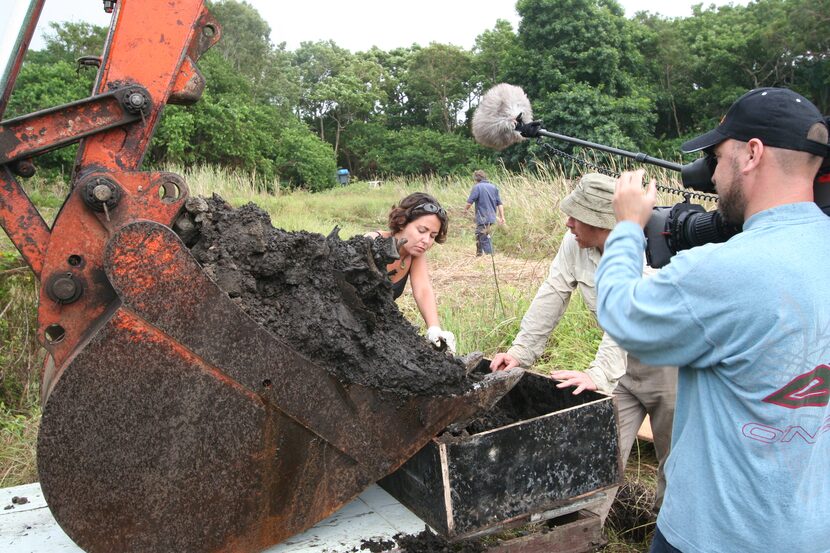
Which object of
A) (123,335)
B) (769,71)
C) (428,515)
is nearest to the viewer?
(123,335)

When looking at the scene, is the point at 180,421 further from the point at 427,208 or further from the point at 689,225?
the point at 427,208

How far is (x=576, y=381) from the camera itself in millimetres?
2855

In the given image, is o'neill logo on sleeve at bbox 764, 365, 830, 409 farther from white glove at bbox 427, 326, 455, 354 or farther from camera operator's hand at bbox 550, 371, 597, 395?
white glove at bbox 427, 326, 455, 354

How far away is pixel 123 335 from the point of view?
2020mm

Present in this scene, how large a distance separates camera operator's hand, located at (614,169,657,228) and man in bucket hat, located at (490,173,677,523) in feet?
4.04

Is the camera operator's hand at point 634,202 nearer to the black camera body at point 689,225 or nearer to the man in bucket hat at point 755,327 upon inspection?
the man in bucket hat at point 755,327

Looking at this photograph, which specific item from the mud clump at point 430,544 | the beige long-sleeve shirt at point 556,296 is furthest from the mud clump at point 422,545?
the beige long-sleeve shirt at point 556,296

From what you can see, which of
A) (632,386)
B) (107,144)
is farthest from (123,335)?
(632,386)

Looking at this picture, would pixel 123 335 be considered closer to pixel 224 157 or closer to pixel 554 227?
pixel 554 227

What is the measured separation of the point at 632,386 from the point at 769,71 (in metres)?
25.8

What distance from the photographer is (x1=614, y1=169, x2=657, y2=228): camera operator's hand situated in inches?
71.1

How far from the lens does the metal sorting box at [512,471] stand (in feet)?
7.39

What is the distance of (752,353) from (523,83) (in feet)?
82.6

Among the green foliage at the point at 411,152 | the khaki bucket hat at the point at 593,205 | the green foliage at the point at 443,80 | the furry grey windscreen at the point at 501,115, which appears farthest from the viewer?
the green foliage at the point at 443,80
